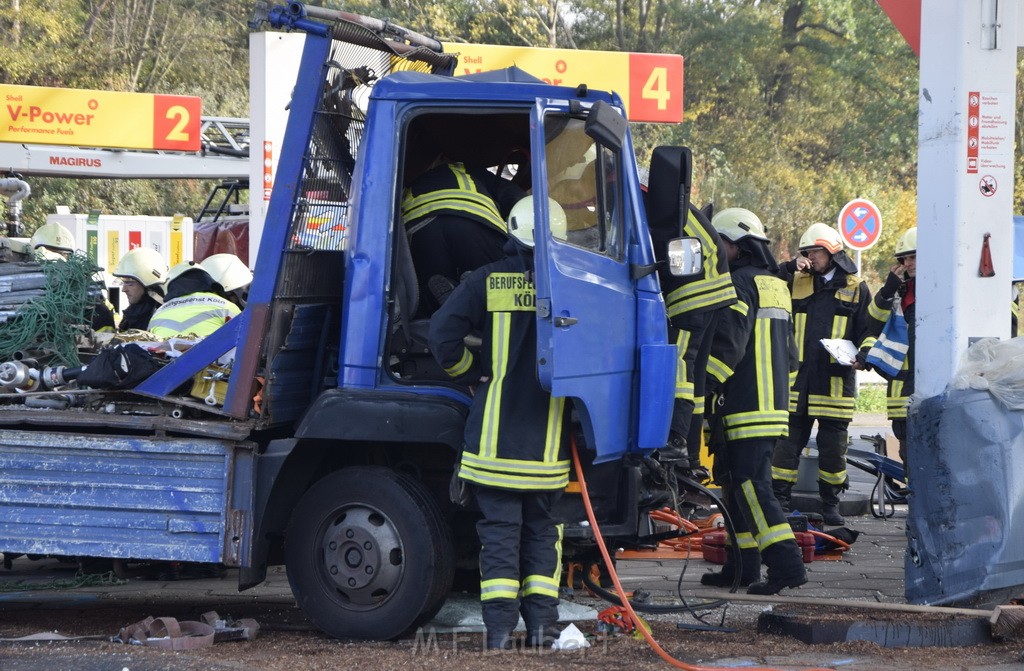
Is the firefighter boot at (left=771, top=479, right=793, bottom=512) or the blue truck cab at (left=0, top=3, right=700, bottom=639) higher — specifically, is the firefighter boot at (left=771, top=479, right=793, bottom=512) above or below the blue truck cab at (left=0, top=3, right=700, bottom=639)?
below

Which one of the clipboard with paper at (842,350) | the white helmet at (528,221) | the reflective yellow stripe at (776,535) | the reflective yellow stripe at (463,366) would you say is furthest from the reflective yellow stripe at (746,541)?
the white helmet at (528,221)

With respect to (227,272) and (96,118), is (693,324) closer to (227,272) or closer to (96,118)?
(227,272)

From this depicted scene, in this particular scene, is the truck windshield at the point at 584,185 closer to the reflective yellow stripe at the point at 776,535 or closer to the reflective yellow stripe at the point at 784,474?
the reflective yellow stripe at the point at 776,535

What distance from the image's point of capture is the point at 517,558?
501 cm

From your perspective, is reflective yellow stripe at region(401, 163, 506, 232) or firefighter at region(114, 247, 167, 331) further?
firefighter at region(114, 247, 167, 331)

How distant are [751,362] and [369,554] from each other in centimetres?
213

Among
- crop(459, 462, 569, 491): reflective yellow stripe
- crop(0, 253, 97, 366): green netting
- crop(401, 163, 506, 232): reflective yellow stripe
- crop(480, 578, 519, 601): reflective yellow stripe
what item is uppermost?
crop(401, 163, 506, 232): reflective yellow stripe

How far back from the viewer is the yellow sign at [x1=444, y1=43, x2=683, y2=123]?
44.7ft

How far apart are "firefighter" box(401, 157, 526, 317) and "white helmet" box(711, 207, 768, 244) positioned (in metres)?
1.49

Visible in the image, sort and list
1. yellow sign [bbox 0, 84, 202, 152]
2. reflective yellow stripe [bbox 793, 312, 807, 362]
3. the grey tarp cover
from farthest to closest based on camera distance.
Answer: yellow sign [bbox 0, 84, 202, 152]
reflective yellow stripe [bbox 793, 312, 807, 362]
the grey tarp cover

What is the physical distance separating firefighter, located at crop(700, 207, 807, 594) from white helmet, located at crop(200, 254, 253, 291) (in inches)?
105

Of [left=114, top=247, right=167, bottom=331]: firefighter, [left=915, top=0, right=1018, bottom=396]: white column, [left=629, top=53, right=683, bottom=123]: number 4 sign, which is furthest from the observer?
[left=629, top=53, right=683, bottom=123]: number 4 sign

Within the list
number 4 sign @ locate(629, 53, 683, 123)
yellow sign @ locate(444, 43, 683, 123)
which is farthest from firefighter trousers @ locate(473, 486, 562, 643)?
number 4 sign @ locate(629, 53, 683, 123)

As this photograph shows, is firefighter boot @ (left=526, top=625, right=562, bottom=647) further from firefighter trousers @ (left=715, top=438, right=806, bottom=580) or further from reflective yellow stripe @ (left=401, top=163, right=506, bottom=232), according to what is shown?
reflective yellow stripe @ (left=401, top=163, right=506, bottom=232)
